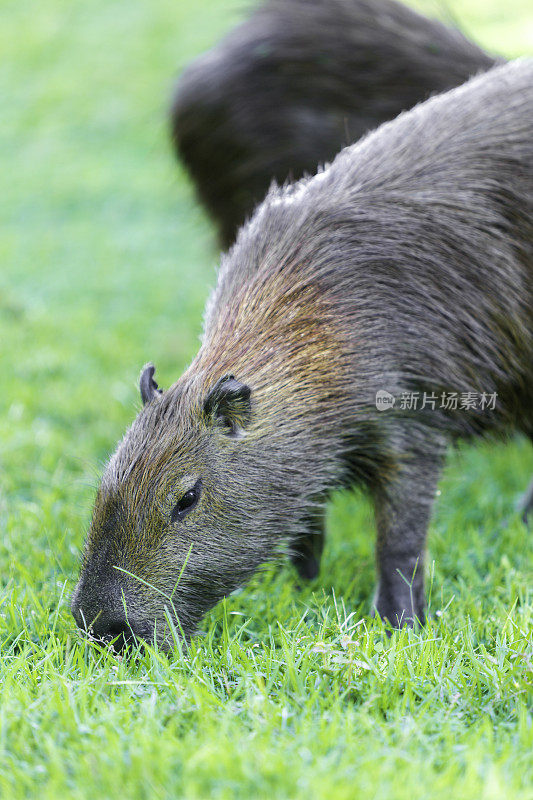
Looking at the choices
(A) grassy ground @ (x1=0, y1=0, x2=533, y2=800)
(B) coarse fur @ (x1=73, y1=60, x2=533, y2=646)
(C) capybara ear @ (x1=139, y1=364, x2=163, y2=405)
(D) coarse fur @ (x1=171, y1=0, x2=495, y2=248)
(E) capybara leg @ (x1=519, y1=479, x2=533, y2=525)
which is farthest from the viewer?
(D) coarse fur @ (x1=171, y1=0, x2=495, y2=248)

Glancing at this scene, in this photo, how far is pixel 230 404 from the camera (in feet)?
8.95

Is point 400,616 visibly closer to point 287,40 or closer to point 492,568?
point 492,568

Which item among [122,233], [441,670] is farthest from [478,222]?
[122,233]

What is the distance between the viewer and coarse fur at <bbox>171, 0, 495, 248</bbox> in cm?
433

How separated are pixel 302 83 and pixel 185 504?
264 cm

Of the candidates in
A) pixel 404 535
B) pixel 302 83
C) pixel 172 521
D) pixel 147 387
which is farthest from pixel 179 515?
pixel 302 83

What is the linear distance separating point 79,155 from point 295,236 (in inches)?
350

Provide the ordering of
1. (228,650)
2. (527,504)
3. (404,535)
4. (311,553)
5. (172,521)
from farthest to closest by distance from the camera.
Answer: (527,504), (311,553), (404,535), (172,521), (228,650)

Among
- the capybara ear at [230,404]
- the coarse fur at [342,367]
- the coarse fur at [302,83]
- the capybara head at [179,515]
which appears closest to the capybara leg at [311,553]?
the coarse fur at [342,367]

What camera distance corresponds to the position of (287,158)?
4.54m

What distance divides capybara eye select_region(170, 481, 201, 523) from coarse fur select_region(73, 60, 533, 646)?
0.06ft

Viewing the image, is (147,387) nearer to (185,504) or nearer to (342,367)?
(185,504)

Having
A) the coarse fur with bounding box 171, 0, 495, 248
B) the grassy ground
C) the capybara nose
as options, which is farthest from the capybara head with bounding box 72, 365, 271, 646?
the coarse fur with bounding box 171, 0, 495, 248

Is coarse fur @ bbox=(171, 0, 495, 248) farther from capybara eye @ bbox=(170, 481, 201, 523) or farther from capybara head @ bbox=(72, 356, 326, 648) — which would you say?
capybara eye @ bbox=(170, 481, 201, 523)
